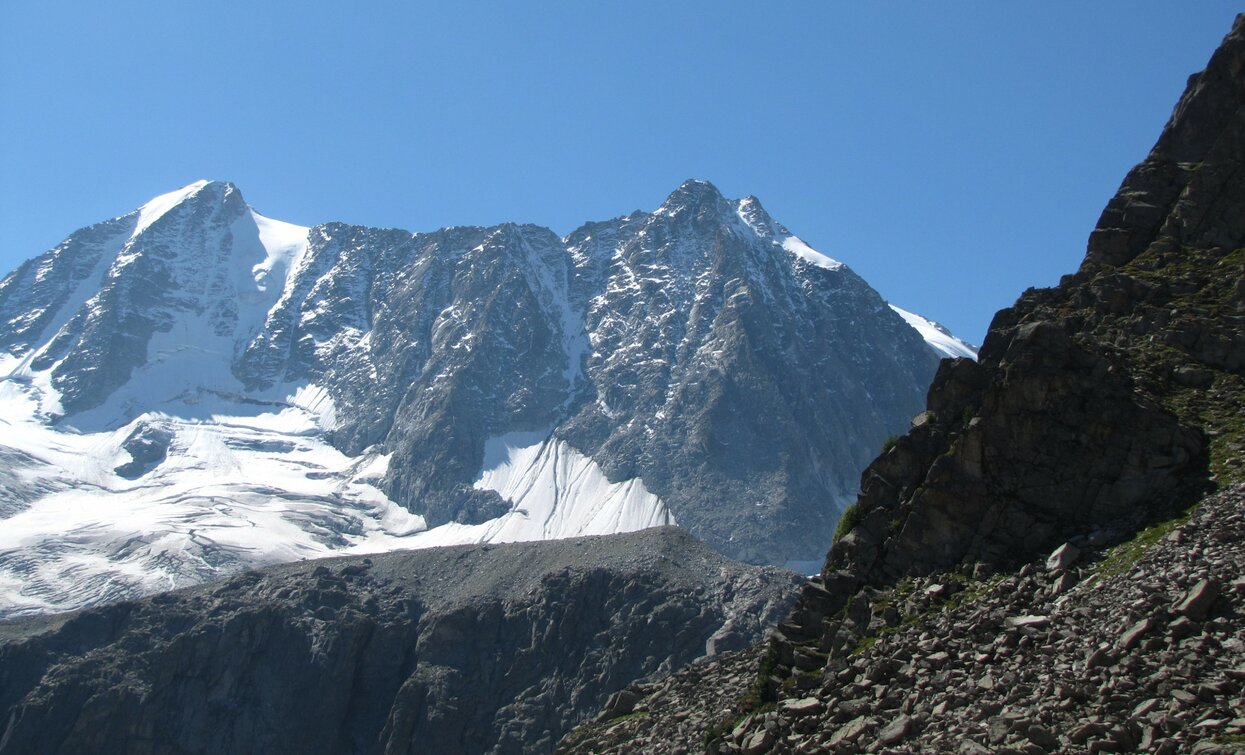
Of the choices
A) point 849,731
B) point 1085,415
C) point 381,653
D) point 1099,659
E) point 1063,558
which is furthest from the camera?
point 381,653

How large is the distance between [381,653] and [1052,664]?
511ft

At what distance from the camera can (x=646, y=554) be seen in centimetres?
18550

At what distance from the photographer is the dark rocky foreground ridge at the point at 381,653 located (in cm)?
16475

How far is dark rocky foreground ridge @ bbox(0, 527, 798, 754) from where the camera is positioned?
165m

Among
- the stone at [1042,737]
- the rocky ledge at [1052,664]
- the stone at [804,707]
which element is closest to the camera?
the rocky ledge at [1052,664]

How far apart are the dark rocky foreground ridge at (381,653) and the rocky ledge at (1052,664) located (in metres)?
117

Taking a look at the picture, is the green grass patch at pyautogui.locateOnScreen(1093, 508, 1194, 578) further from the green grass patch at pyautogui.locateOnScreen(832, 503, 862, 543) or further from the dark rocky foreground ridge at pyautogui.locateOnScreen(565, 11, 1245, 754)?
the green grass patch at pyautogui.locateOnScreen(832, 503, 862, 543)

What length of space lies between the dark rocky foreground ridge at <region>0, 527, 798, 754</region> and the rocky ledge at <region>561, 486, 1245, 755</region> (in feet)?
385

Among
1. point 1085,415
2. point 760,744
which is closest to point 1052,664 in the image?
point 760,744

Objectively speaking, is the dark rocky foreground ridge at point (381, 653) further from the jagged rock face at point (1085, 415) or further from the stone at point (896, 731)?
the stone at point (896, 731)

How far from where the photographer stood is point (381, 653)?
18138 cm

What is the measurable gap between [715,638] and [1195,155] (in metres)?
113

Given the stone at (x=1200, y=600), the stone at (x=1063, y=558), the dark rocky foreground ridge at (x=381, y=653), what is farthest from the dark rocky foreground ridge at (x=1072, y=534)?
the dark rocky foreground ridge at (x=381, y=653)

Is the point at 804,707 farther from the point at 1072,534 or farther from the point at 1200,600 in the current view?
the point at 1200,600
